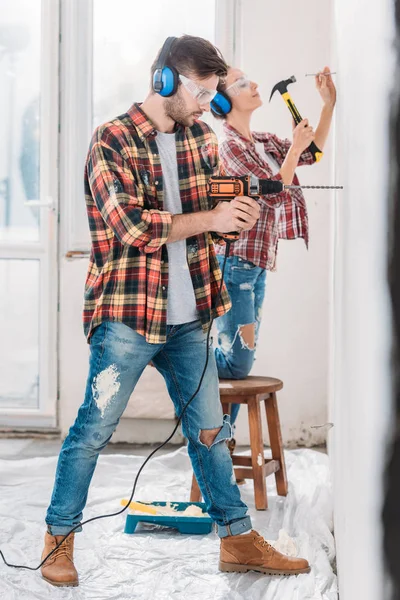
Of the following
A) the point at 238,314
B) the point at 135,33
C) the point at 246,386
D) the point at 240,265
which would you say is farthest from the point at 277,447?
the point at 135,33

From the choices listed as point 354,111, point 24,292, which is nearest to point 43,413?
point 24,292

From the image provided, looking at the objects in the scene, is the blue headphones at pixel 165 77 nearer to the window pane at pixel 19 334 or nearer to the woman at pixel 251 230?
the woman at pixel 251 230

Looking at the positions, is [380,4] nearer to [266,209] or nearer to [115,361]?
[115,361]

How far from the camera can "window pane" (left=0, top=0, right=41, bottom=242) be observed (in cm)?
377

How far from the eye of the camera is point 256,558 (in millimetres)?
2076

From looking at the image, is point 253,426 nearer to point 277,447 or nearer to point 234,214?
point 277,447

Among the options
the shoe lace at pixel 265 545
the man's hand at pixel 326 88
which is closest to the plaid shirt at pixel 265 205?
the man's hand at pixel 326 88

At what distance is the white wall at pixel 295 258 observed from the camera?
143 inches

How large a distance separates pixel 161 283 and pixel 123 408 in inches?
13.7

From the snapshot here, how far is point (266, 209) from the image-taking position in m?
2.71

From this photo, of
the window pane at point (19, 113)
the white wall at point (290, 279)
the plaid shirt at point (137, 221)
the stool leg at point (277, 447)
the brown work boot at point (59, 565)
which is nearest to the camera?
the plaid shirt at point (137, 221)

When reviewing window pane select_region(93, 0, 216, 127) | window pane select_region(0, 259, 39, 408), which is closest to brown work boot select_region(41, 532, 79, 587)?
window pane select_region(0, 259, 39, 408)

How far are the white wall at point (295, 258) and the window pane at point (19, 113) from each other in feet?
3.40

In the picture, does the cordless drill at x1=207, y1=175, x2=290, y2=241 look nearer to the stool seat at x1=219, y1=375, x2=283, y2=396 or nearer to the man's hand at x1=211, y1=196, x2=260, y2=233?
the man's hand at x1=211, y1=196, x2=260, y2=233
